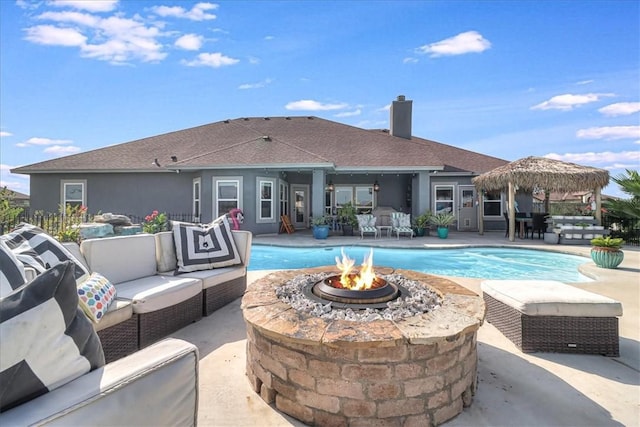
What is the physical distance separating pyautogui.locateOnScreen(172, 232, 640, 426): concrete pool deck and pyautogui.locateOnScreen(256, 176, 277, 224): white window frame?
28.2 ft

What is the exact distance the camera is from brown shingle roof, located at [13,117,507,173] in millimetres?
11609

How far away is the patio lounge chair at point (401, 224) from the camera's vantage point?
11352 mm

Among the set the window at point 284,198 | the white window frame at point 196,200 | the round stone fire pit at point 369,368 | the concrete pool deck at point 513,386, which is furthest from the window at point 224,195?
the round stone fire pit at point 369,368

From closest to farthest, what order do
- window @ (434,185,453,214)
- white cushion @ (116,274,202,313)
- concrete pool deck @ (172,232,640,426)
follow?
concrete pool deck @ (172,232,640,426) < white cushion @ (116,274,202,313) < window @ (434,185,453,214)

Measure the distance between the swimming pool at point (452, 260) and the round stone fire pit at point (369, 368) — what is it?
5204 millimetres

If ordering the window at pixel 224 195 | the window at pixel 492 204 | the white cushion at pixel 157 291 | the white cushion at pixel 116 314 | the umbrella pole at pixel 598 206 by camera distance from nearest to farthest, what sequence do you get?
the white cushion at pixel 116 314, the white cushion at pixel 157 291, the umbrella pole at pixel 598 206, the window at pixel 224 195, the window at pixel 492 204

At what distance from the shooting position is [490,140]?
55.1ft

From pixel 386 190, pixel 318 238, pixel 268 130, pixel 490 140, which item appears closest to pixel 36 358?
pixel 318 238

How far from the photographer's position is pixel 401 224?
1184cm

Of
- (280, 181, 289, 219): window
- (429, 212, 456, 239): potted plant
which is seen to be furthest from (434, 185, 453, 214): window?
(280, 181, 289, 219): window

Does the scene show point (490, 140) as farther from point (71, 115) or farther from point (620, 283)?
point (71, 115)

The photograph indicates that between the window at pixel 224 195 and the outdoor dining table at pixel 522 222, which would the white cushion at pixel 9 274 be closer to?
the window at pixel 224 195

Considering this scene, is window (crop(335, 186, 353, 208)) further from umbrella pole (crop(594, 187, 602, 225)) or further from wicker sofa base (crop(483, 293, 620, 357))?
wicker sofa base (crop(483, 293, 620, 357))

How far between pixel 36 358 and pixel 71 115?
48.1 feet
